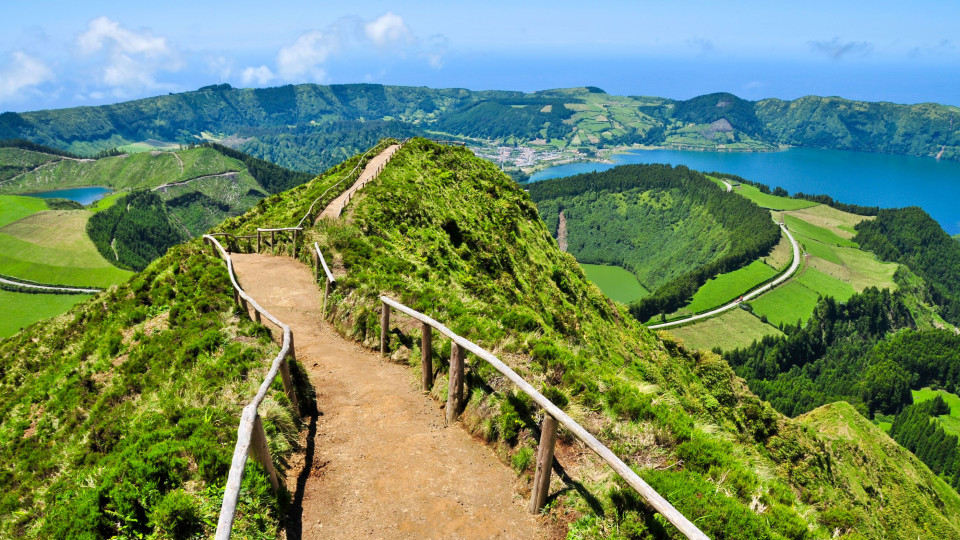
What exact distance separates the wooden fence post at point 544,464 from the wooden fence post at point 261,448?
5007 mm

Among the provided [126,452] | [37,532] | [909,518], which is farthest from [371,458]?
[909,518]

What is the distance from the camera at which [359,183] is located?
4806 centimetres

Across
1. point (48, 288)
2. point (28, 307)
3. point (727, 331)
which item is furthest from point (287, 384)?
point (48, 288)

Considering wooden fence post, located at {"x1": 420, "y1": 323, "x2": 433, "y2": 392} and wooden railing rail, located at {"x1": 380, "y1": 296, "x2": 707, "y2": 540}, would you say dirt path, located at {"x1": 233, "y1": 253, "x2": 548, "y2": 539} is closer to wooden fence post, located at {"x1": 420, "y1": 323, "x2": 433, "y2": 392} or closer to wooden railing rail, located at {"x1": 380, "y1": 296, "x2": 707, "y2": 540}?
wooden fence post, located at {"x1": 420, "y1": 323, "x2": 433, "y2": 392}

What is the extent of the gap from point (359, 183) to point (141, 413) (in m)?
37.1

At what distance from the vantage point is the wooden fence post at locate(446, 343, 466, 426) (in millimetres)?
11648

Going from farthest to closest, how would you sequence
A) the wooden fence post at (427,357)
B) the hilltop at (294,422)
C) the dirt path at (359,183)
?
1. the dirt path at (359,183)
2. the wooden fence post at (427,357)
3. the hilltop at (294,422)

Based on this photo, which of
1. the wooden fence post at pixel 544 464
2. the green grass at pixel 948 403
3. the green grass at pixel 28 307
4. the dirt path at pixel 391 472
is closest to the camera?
the wooden fence post at pixel 544 464

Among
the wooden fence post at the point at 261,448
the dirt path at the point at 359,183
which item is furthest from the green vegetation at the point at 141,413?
the dirt path at the point at 359,183

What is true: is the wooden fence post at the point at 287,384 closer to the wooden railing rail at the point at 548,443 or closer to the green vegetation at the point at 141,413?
the green vegetation at the point at 141,413

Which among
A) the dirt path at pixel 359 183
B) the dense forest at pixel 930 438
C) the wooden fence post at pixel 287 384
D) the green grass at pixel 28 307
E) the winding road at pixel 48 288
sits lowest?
the dense forest at pixel 930 438

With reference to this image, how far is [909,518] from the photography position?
61.8m

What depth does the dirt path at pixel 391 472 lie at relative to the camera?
29.8 ft

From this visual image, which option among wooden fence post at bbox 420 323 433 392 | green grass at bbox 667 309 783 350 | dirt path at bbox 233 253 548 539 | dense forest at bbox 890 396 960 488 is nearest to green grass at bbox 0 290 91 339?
dirt path at bbox 233 253 548 539
